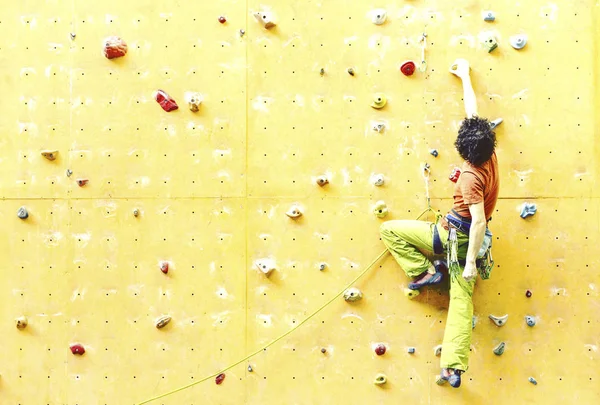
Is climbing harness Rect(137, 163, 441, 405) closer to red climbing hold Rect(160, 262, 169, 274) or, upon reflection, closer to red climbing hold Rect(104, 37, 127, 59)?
red climbing hold Rect(160, 262, 169, 274)

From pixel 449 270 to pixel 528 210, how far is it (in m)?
0.58

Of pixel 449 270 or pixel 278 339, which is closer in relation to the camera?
pixel 449 270

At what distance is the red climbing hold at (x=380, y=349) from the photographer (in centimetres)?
254

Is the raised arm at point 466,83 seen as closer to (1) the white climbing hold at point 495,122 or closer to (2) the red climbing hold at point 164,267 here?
(1) the white climbing hold at point 495,122

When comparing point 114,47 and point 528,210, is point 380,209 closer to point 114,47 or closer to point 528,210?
point 528,210

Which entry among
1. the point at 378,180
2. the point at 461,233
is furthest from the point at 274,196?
the point at 461,233

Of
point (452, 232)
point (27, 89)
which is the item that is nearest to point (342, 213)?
point (452, 232)

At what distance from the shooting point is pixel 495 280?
2.55 m

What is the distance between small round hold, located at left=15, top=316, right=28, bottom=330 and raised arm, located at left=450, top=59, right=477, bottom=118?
2668 mm

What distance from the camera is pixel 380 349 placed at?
8.32 ft

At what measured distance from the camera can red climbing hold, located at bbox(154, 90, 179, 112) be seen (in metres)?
2.58

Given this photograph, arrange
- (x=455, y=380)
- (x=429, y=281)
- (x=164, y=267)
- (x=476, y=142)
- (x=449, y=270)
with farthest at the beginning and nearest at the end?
(x=164, y=267)
(x=429, y=281)
(x=449, y=270)
(x=455, y=380)
(x=476, y=142)

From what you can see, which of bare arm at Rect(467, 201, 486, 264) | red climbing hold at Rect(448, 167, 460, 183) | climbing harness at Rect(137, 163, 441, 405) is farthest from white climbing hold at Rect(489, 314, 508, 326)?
red climbing hold at Rect(448, 167, 460, 183)

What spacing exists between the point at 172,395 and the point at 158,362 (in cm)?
20
